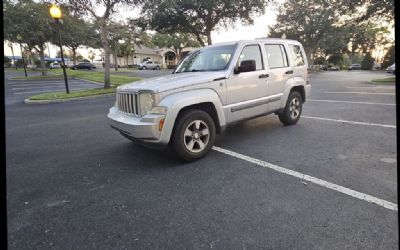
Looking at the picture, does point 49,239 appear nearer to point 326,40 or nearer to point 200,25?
point 200,25

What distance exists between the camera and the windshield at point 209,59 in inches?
196

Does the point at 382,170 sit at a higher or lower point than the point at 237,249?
higher

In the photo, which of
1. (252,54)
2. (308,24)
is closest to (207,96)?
(252,54)

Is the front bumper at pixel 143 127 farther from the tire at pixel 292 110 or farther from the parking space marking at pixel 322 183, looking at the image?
the tire at pixel 292 110

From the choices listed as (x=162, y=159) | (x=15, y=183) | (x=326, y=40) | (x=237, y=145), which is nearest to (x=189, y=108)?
(x=162, y=159)

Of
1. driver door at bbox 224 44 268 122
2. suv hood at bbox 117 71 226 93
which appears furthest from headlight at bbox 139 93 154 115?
driver door at bbox 224 44 268 122

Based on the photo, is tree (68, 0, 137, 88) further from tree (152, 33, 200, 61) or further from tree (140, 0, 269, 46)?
tree (152, 33, 200, 61)

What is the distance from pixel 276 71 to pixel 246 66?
53.2 inches

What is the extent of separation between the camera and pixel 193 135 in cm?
431

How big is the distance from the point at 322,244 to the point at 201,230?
1.12 metres

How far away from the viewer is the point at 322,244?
233cm

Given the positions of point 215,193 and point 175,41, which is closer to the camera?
point 215,193

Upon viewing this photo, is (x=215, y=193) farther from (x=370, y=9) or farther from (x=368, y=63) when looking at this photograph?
(x=368, y=63)

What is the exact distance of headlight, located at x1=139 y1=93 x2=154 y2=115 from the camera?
3.98m
